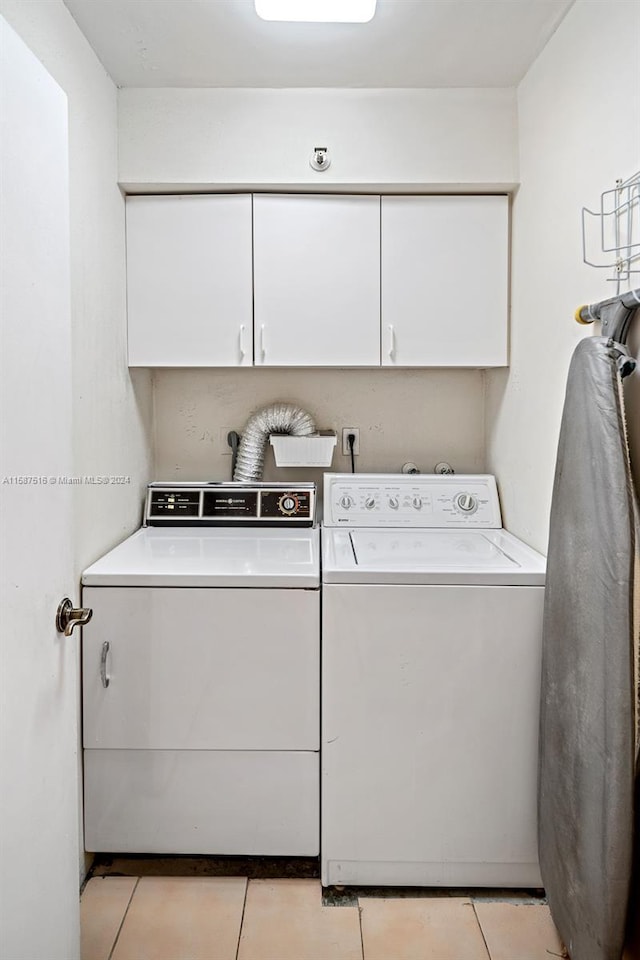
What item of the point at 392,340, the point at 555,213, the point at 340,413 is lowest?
the point at 340,413

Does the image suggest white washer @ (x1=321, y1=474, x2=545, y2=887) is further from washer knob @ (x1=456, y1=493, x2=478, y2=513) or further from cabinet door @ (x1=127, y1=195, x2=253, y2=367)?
cabinet door @ (x1=127, y1=195, x2=253, y2=367)

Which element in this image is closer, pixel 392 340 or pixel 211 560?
pixel 211 560

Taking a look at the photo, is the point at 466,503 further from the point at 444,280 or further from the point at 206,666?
the point at 206,666

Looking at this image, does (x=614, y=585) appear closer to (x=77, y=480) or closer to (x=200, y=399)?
(x=77, y=480)

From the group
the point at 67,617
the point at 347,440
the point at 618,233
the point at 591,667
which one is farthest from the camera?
the point at 347,440

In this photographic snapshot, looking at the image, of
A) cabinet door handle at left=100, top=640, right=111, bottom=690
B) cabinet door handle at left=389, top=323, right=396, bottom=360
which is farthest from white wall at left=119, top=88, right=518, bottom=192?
cabinet door handle at left=100, top=640, right=111, bottom=690

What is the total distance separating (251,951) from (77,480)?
4.21 feet

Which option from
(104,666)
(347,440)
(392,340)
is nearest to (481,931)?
(104,666)

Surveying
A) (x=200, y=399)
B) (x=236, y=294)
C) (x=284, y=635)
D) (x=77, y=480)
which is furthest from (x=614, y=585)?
(x=200, y=399)

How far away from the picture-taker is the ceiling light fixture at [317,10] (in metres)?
1.66

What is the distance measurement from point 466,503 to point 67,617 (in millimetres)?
1553

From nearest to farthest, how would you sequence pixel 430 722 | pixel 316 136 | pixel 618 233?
pixel 618 233 → pixel 430 722 → pixel 316 136

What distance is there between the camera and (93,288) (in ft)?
6.48

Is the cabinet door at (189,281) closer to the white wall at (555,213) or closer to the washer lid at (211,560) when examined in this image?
the washer lid at (211,560)
